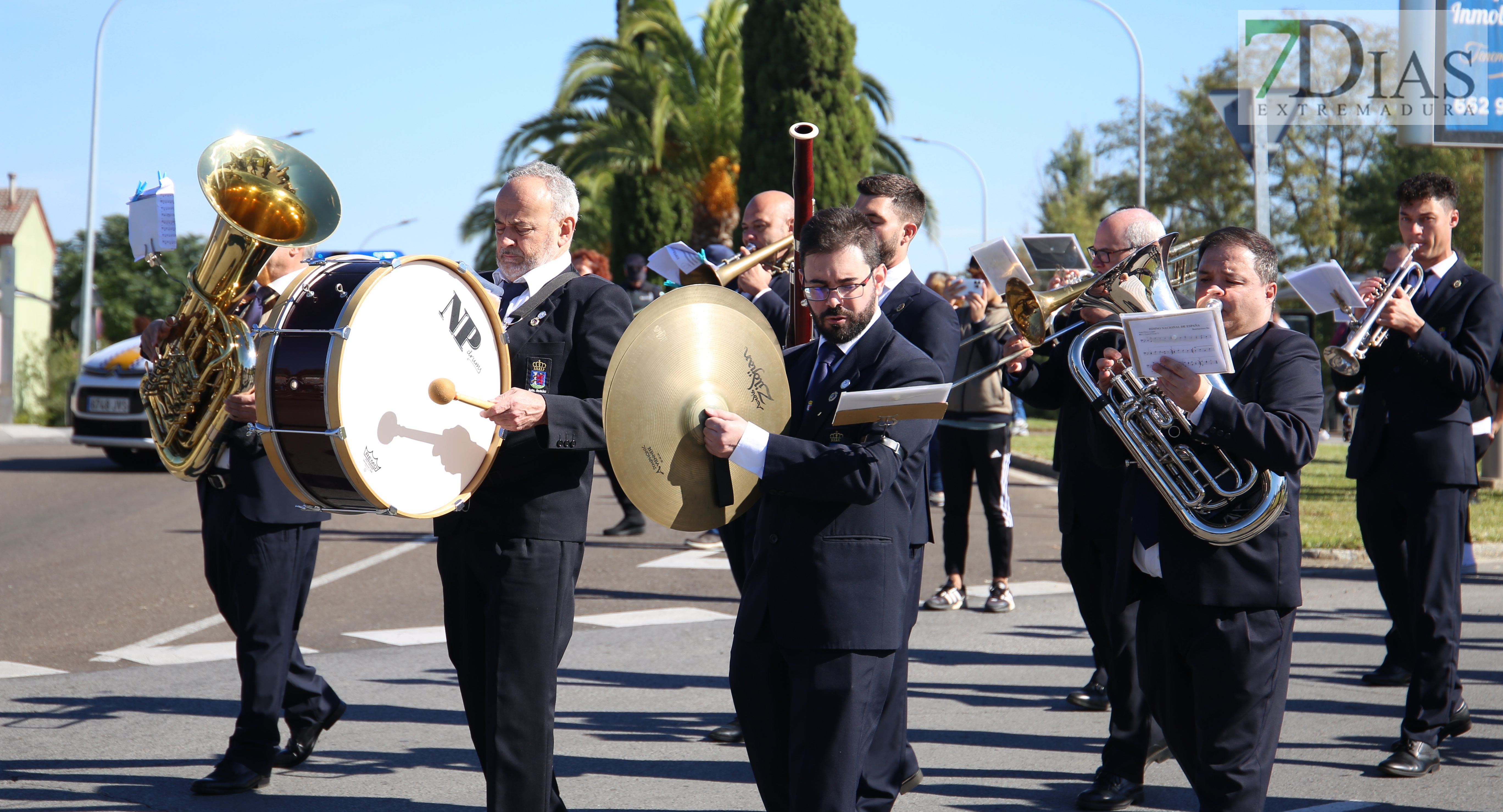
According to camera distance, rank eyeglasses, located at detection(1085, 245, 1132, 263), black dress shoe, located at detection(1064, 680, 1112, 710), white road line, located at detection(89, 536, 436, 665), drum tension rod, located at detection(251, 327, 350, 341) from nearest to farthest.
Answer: drum tension rod, located at detection(251, 327, 350, 341)
eyeglasses, located at detection(1085, 245, 1132, 263)
black dress shoe, located at detection(1064, 680, 1112, 710)
white road line, located at detection(89, 536, 436, 665)

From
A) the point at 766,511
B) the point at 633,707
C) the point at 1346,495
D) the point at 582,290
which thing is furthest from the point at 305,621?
the point at 1346,495

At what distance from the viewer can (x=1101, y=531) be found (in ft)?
16.7

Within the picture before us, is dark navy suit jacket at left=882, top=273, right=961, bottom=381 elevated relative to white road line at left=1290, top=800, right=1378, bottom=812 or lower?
elevated

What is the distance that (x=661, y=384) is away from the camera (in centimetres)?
321

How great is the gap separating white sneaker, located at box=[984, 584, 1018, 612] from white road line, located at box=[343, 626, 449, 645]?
3359 millimetres

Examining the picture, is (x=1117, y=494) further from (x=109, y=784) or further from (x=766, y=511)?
(x=109, y=784)

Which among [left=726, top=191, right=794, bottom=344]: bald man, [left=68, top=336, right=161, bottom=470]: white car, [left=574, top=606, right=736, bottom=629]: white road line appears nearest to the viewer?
[left=726, top=191, right=794, bottom=344]: bald man

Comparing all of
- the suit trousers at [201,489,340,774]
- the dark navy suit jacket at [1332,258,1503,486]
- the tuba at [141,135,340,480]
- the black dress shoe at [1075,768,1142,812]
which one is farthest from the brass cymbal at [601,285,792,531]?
the dark navy suit jacket at [1332,258,1503,486]

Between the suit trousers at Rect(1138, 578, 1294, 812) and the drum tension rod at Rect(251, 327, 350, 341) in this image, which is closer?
the drum tension rod at Rect(251, 327, 350, 341)

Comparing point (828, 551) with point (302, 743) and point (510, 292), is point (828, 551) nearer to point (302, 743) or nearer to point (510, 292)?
point (510, 292)

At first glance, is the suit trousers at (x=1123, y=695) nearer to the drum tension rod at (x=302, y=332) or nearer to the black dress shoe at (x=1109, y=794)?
the black dress shoe at (x=1109, y=794)

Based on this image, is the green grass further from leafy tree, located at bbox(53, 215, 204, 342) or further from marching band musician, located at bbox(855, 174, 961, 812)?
leafy tree, located at bbox(53, 215, 204, 342)

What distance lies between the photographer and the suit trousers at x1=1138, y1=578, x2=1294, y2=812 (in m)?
3.57

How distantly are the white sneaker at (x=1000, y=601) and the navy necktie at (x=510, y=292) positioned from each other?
498 cm
